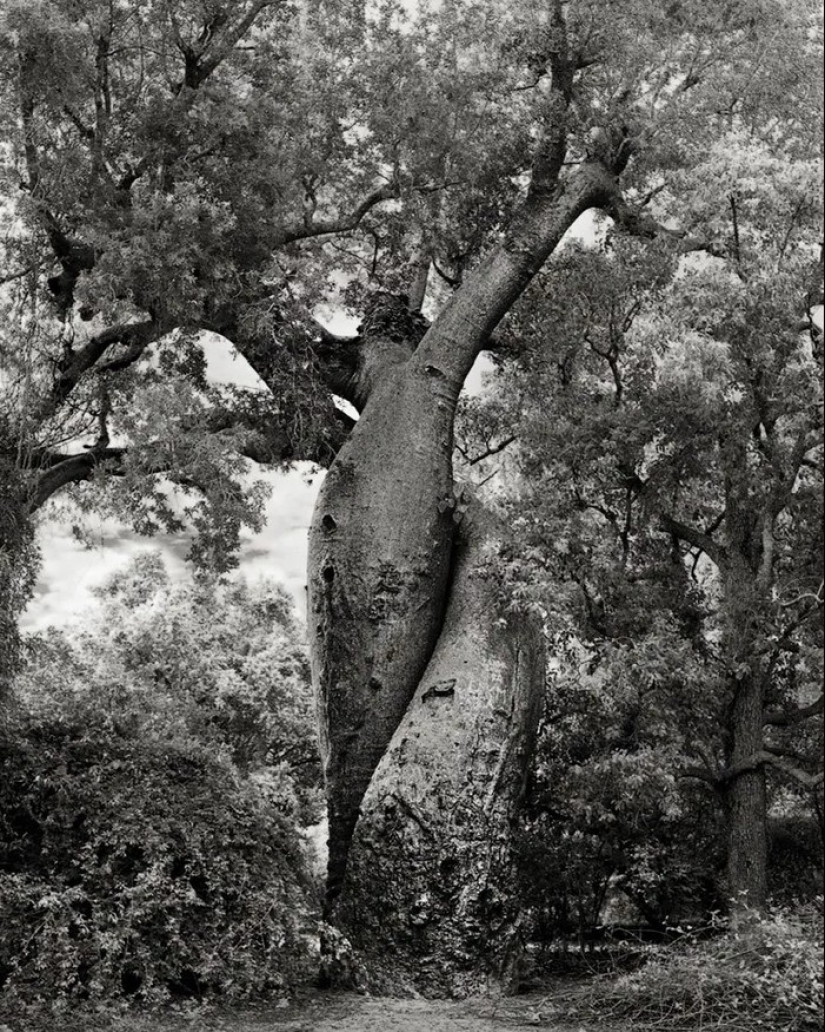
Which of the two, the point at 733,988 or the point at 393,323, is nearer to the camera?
the point at 733,988

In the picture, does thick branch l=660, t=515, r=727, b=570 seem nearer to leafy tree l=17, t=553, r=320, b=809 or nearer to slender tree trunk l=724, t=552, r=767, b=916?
slender tree trunk l=724, t=552, r=767, b=916

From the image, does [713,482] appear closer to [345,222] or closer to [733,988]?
[733,988]

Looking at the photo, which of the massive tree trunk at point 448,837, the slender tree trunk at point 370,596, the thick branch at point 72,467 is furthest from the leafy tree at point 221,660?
the massive tree trunk at point 448,837

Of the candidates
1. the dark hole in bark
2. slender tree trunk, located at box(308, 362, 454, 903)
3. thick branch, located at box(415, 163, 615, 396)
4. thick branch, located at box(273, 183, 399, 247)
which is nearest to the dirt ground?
the dark hole in bark

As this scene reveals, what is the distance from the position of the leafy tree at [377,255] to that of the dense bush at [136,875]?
766 millimetres

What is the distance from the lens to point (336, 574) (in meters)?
8.88

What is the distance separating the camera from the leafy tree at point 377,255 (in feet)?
25.5

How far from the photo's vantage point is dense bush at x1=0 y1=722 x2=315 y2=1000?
6.29 m

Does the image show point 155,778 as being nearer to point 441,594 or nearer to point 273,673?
point 441,594

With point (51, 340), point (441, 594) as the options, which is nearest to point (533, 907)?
point (441, 594)

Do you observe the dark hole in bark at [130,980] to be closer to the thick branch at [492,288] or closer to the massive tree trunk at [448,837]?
the massive tree trunk at [448,837]

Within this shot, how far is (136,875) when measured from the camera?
6.82 metres

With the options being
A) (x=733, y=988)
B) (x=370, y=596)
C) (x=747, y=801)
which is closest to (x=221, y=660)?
(x=370, y=596)

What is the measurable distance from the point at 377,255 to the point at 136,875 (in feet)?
24.8
